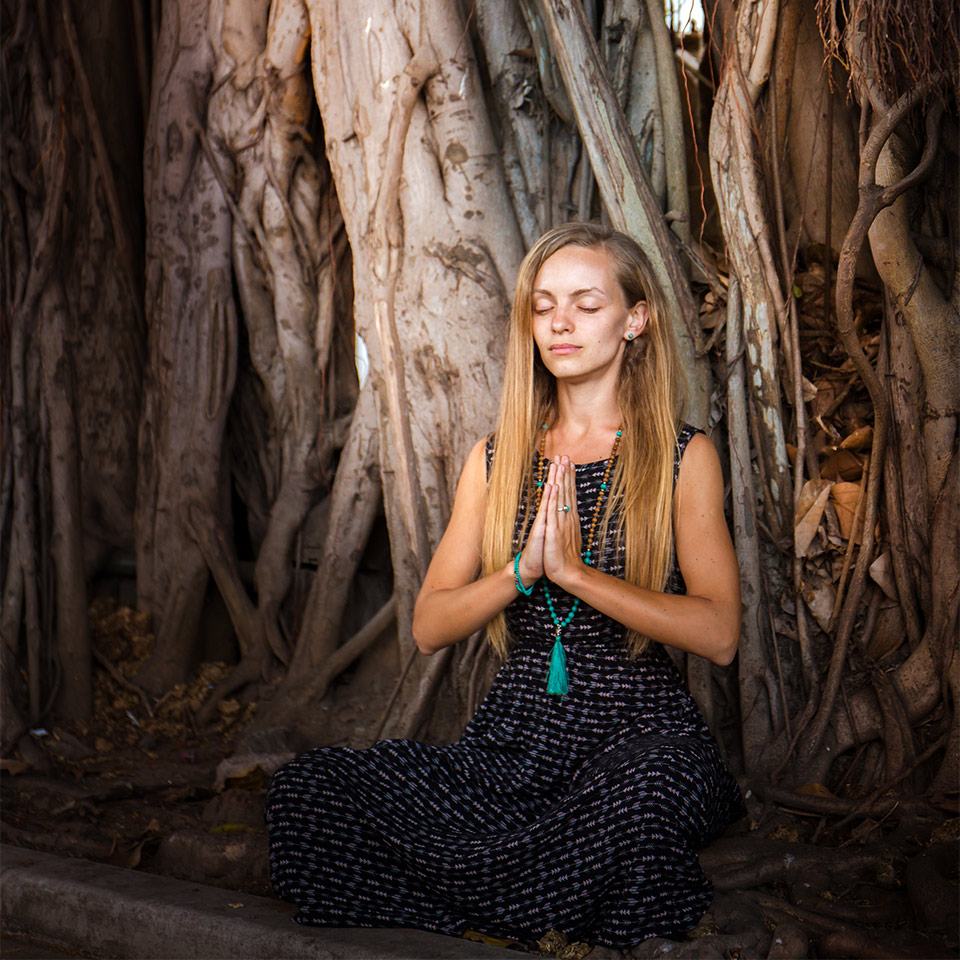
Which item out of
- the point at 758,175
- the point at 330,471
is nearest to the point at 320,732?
the point at 330,471

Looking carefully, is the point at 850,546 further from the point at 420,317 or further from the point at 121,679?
the point at 121,679

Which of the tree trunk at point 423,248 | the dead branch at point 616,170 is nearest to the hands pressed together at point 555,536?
the dead branch at point 616,170

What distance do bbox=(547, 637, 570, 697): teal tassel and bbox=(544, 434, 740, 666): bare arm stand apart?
0.15 metres

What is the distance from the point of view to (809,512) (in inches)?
113

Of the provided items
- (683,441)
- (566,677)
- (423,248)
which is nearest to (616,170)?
(423,248)

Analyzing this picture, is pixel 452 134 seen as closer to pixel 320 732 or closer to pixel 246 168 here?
pixel 246 168

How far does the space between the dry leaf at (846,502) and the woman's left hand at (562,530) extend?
1.04 meters

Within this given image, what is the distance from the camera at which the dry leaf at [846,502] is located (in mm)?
2865

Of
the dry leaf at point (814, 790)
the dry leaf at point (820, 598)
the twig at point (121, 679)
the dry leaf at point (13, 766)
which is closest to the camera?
the dry leaf at point (814, 790)

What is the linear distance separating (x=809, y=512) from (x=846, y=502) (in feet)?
0.34

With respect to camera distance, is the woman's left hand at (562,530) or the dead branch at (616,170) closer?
the woman's left hand at (562,530)

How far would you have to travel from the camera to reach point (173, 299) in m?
3.97

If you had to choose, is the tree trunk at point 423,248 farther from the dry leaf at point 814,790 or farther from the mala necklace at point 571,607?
the dry leaf at point 814,790

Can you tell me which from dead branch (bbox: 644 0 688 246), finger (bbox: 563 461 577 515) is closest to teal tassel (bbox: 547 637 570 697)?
finger (bbox: 563 461 577 515)
